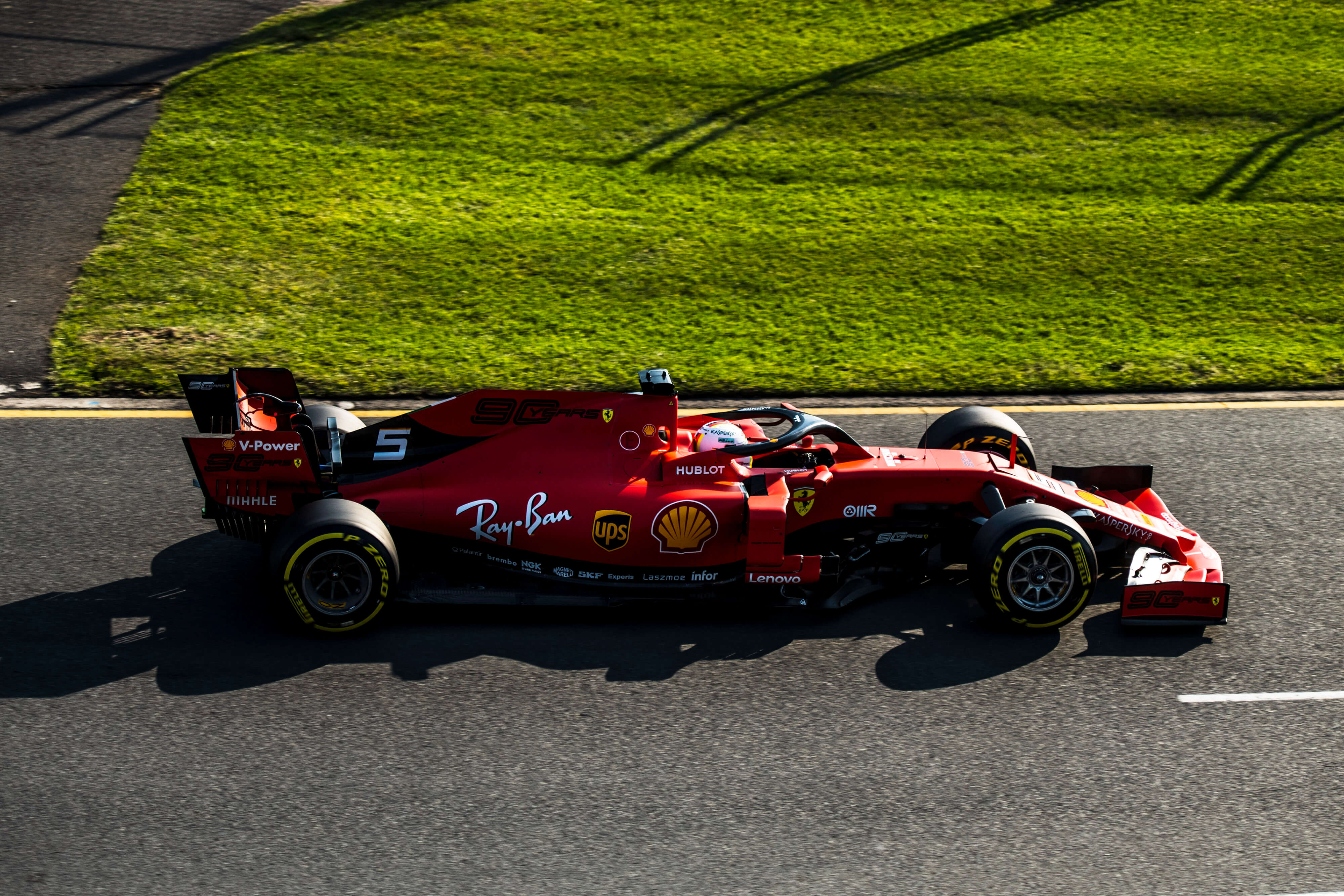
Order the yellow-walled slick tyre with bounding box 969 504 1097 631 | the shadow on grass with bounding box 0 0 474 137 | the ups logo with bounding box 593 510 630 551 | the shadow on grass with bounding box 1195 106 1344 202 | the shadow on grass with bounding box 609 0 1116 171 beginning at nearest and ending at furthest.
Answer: the yellow-walled slick tyre with bounding box 969 504 1097 631 → the ups logo with bounding box 593 510 630 551 → the shadow on grass with bounding box 1195 106 1344 202 → the shadow on grass with bounding box 0 0 474 137 → the shadow on grass with bounding box 609 0 1116 171

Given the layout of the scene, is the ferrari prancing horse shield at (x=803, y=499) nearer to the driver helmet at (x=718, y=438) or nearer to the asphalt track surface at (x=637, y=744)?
the driver helmet at (x=718, y=438)

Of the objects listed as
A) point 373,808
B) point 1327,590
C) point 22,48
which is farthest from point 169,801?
point 22,48

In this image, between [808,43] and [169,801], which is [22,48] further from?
[169,801]

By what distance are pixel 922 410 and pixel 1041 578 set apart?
10.5 feet

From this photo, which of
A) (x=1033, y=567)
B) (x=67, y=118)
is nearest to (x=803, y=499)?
(x=1033, y=567)

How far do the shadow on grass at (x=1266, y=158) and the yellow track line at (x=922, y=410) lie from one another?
16.0 ft

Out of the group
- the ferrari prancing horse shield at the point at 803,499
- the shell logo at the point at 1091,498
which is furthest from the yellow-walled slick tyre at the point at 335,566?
the shell logo at the point at 1091,498

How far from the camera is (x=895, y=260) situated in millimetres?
13031

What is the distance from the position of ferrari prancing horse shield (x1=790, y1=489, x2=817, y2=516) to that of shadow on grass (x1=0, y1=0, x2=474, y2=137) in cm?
1101

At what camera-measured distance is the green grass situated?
11.1m

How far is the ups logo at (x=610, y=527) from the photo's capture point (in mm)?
7199

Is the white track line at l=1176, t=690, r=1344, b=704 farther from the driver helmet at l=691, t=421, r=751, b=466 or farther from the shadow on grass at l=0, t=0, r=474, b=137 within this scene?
the shadow on grass at l=0, t=0, r=474, b=137

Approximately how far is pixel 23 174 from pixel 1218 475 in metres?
12.1

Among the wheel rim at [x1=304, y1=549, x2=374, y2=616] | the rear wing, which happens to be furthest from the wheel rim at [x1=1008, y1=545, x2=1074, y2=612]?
the rear wing
